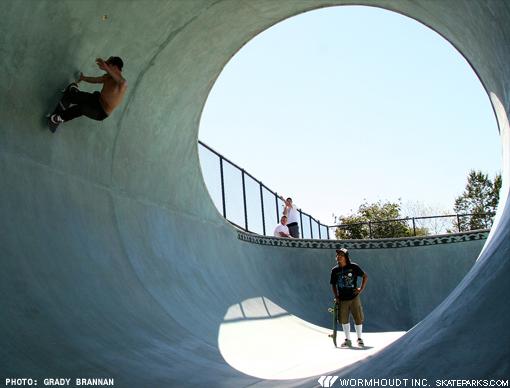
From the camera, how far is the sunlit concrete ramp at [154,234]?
4090 mm

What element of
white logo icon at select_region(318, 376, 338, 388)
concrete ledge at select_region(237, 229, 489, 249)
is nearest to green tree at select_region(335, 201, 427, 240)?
concrete ledge at select_region(237, 229, 489, 249)

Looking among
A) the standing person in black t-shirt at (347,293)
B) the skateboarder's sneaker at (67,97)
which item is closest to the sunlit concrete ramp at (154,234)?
the skateboarder's sneaker at (67,97)

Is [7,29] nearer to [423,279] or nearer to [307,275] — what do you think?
[307,275]

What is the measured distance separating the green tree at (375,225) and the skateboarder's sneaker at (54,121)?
16884 mm

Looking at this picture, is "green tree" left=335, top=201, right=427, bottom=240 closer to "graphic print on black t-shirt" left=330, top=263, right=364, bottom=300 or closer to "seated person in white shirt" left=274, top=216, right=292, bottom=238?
"seated person in white shirt" left=274, top=216, right=292, bottom=238

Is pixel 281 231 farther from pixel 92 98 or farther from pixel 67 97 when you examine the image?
pixel 67 97

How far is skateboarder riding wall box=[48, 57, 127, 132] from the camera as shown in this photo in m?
6.36

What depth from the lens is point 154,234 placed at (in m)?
8.45

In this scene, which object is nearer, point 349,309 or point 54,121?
point 54,121

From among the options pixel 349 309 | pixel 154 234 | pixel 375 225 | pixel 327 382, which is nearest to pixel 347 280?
pixel 349 309

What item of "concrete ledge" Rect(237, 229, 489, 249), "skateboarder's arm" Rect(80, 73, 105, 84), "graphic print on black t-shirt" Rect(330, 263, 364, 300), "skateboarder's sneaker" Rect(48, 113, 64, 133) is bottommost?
"graphic print on black t-shirt" Rect(330, 263, 364, 300)

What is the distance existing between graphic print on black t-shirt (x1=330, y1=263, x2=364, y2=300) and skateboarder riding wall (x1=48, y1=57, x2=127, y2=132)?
417cm

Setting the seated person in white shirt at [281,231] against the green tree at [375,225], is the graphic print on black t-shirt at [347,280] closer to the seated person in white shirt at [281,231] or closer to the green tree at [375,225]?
the seated person in white shirt at [281,231]

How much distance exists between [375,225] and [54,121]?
938 inches
